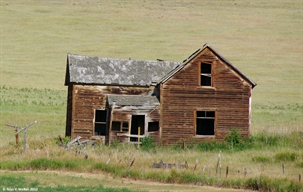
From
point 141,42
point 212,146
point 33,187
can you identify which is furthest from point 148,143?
point 141,42

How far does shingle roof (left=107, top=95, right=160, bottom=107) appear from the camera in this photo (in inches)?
1217

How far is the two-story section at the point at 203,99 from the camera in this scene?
31.8 m

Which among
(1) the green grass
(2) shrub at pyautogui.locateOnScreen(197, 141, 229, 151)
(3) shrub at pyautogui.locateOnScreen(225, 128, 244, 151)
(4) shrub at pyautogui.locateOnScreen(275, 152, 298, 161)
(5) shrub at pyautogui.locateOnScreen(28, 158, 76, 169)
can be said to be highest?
(3) shrub at pyautogui.locateOnScreen(225, 128, 244, 151)

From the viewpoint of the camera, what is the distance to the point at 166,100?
31797 mm

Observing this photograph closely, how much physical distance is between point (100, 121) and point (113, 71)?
268 cm

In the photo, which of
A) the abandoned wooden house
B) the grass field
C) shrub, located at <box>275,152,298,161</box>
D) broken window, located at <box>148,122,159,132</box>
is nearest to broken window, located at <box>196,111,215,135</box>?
the abandoned wooden house

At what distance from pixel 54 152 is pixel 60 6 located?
241 feet

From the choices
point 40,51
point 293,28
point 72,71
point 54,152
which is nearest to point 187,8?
point 293,28

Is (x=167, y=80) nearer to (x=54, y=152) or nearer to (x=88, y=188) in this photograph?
(x=54, y=152)

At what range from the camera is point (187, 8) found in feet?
325

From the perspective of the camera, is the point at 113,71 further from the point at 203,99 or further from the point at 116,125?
the point at 203,99

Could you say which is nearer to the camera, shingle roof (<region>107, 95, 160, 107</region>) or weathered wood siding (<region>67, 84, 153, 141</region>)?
shingle roof (<region>107, 95, 160, 107</region>)

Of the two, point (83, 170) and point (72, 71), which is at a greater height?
point (72, 71)

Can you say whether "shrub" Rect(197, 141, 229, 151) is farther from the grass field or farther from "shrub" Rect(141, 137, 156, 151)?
the grass field
